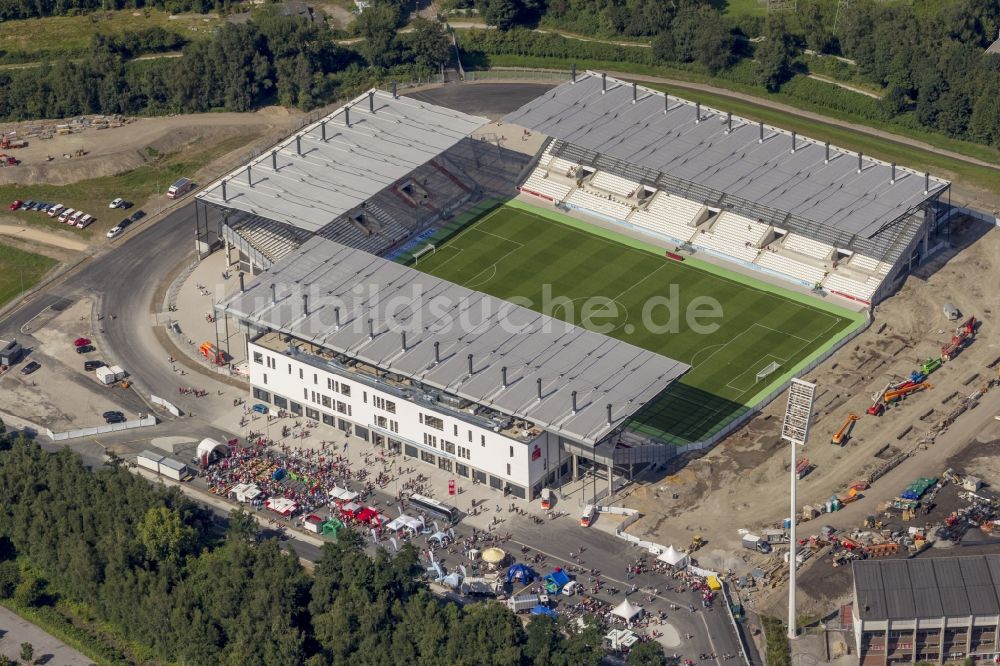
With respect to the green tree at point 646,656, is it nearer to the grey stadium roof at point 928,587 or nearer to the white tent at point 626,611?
the white tent at point 626,611

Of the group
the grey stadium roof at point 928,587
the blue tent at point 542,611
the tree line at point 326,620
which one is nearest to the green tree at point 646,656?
the tree line at point 326,620

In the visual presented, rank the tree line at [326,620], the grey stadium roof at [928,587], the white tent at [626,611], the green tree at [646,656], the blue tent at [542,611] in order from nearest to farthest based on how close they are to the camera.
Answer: the green tree at [646,656] → the tree line at [326,620] → the grey stadium roof at [928,587] → the white tent at [626,611] → the blue tent at [542,611]

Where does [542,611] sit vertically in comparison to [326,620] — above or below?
below

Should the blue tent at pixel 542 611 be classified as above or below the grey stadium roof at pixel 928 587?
below

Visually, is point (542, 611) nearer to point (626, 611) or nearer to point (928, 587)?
point (626, 611)

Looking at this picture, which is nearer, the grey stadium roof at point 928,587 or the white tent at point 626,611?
the grey stadium roof at point 928,587

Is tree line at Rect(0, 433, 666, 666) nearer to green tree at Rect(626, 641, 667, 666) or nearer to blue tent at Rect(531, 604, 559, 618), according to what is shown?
green tree at Rect(626, 641, 667, 666)

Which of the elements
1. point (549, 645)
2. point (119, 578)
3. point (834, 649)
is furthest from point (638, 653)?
point (119, 578)

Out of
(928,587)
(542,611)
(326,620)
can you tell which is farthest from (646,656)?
(326,620)
